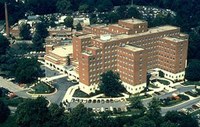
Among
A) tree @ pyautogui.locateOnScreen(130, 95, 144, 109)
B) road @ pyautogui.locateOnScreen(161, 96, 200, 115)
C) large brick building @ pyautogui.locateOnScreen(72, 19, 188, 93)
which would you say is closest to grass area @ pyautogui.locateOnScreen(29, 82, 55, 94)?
large brick building @ pyautogui.locateOnScreen(72, 19, 188, 93)

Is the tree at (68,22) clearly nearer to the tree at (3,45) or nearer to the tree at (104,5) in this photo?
the tree at (104,5)

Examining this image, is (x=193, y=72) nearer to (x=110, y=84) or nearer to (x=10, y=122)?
(x=110, y=84)

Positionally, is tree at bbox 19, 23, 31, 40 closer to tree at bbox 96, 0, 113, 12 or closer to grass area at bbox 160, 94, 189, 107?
tree at bbox 96, 0, 113, 12

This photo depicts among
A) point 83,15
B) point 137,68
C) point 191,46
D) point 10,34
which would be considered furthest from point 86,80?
point 83,15

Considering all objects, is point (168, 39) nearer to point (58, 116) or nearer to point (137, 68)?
point (137, 68)

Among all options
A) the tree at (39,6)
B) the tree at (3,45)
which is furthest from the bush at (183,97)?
the tree at (39,6)
